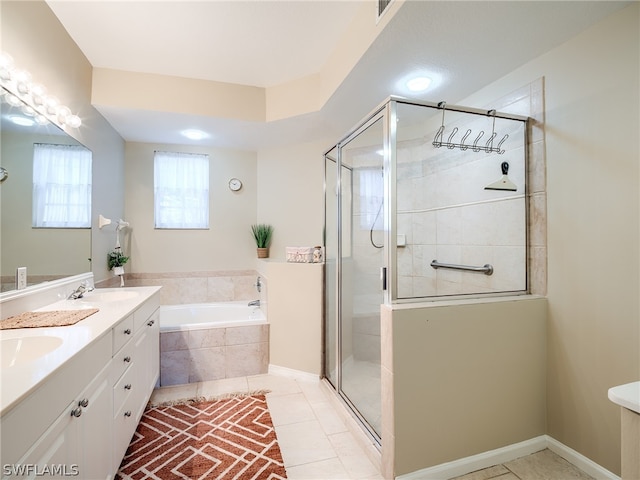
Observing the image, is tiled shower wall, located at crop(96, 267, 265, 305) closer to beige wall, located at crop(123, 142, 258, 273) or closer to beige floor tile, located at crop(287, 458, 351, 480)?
beige wall, located at crop(123, 142, 258, 273)

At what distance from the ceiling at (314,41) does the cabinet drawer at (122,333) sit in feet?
6.31

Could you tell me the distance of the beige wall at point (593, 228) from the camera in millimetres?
1446

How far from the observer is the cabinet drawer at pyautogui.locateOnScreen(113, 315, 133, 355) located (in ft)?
4.80

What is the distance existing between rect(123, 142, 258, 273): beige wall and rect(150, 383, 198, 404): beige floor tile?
1.43 metres

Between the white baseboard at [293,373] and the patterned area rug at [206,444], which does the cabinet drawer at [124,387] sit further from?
the white baseboard at [293,373]

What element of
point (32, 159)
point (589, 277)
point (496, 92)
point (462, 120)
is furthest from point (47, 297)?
point (496, 92)

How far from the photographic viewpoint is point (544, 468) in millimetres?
1637

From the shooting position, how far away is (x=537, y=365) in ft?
5.89

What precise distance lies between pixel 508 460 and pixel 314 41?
296 centimetres

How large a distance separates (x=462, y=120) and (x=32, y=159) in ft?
8.67

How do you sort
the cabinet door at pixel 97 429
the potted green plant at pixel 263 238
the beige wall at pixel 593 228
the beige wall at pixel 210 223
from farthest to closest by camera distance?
the potted green plant at pixel 263 238 < the beige wall at pixel 210 223 < the beige wall at pixel 593 228 < the cabinet door at pixel 97 429

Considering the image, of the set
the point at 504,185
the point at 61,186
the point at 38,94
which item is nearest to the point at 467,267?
the point at 504,185

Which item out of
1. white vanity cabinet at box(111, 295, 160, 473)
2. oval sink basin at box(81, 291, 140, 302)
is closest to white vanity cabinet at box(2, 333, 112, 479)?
white vanity cabinet at box(111, 295, 160, 473)

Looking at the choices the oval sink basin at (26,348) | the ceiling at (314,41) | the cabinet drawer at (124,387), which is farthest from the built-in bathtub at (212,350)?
the ceiling at (314,41)
